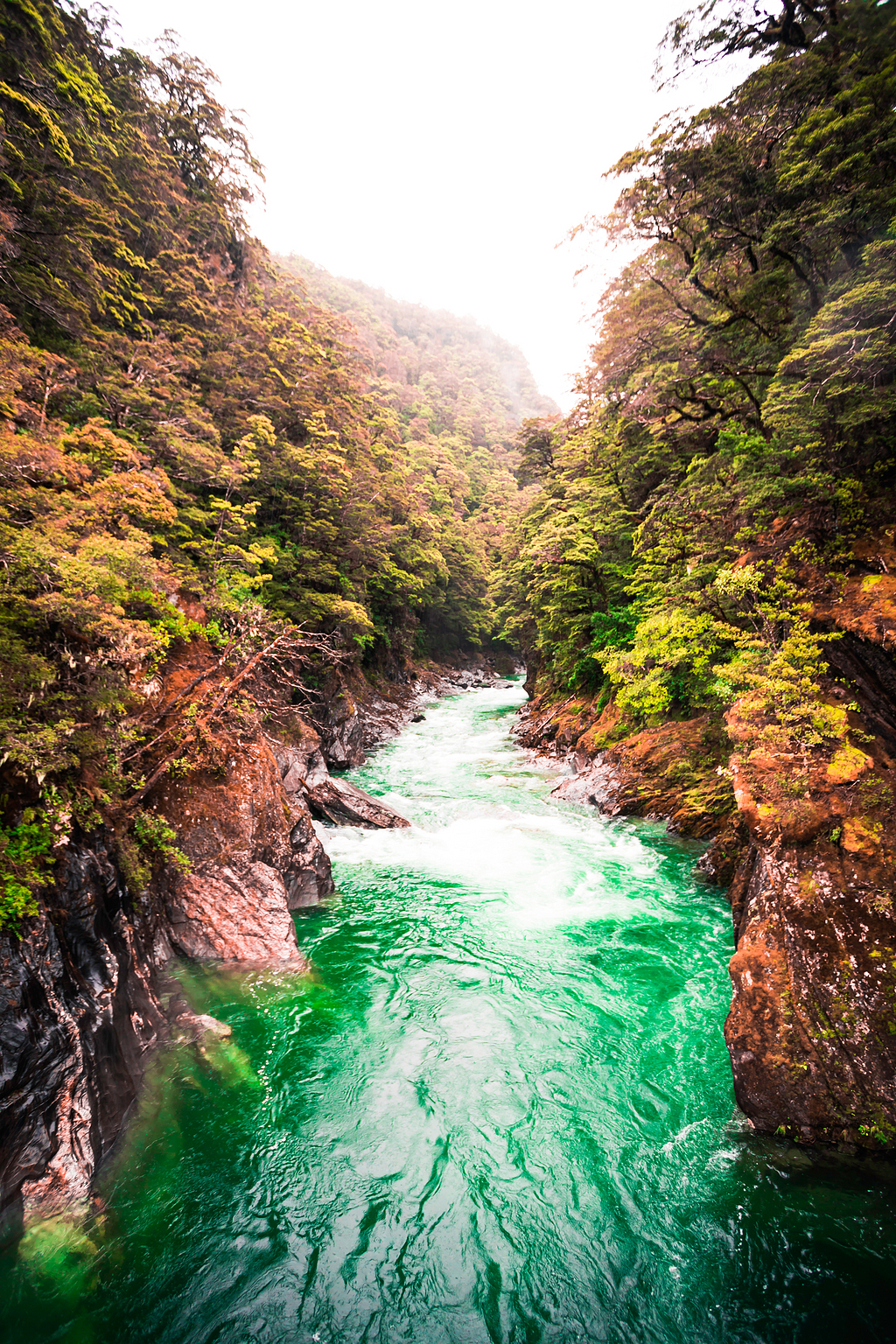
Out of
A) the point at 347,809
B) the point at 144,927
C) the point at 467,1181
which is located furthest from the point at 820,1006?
the point at 347,809

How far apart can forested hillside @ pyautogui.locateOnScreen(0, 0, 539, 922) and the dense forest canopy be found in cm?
697

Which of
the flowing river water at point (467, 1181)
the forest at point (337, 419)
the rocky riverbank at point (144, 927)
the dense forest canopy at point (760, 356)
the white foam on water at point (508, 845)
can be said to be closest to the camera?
the flowing river water at point (467, 1181)

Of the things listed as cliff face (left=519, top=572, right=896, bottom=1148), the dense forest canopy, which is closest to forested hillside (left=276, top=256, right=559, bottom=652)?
the dense forest canopy

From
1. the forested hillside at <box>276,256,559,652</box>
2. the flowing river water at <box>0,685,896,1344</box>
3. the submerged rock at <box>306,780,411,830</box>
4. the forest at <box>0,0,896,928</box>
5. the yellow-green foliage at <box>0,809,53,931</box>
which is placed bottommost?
the flowing river water at <box>0,685,896,1344</box>

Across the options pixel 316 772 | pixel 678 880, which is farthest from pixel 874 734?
pixel 316 772

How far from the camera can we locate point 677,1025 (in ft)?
17.6

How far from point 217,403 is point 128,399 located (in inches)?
161

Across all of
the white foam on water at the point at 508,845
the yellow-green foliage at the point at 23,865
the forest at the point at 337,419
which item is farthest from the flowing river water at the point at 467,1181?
the forest at the point at 337,419

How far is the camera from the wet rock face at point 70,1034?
10.7 ft

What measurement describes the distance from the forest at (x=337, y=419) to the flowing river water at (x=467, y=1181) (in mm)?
2430

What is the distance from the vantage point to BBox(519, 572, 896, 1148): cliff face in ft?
12.2

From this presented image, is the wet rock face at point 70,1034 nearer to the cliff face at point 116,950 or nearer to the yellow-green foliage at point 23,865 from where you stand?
the cliff face at point 116,950

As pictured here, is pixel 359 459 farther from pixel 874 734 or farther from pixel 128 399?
pixel 874 734

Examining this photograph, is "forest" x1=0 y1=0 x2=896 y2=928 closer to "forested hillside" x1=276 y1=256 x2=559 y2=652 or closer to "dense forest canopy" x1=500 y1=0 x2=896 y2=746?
"dense forest canopy" x1=500 y1=0 x2=896 y2=746
